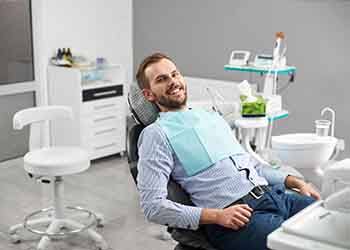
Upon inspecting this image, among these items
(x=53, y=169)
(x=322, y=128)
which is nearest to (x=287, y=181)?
(x=322, y=128)

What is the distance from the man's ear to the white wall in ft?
8.46

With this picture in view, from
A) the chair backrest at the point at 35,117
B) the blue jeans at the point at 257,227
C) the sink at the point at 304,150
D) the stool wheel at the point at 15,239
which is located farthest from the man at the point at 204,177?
the stool wheel at the point at 15,239

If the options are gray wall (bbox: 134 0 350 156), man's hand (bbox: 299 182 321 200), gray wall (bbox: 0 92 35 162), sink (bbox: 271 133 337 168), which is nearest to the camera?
man's hand (bbox: 299 182 321 200)

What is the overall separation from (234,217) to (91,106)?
2714 mm

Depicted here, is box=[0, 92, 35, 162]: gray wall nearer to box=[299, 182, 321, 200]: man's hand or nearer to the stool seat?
the stool seat

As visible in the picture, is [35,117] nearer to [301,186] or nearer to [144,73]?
[144,73]

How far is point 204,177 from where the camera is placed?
1798 mm

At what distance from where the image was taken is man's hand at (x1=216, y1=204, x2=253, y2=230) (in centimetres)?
164

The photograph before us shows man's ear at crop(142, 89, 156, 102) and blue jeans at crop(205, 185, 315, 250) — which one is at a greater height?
man's ear at crop(142, 89, 156, 102)

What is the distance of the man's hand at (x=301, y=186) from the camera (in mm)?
1916

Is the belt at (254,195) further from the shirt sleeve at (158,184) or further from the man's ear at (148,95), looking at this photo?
the man's ear at (148,95)

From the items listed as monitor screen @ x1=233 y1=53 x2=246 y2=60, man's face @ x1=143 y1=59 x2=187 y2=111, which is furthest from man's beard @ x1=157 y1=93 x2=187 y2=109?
monitor screen @ x1=233 y1=53 x2=246 y2=60

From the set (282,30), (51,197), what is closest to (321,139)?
(282,30)

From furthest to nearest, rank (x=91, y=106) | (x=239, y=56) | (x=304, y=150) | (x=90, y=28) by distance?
(x=90, y=28), (x=91, y=106), (x=239, y=56), (x=304, y=150)
